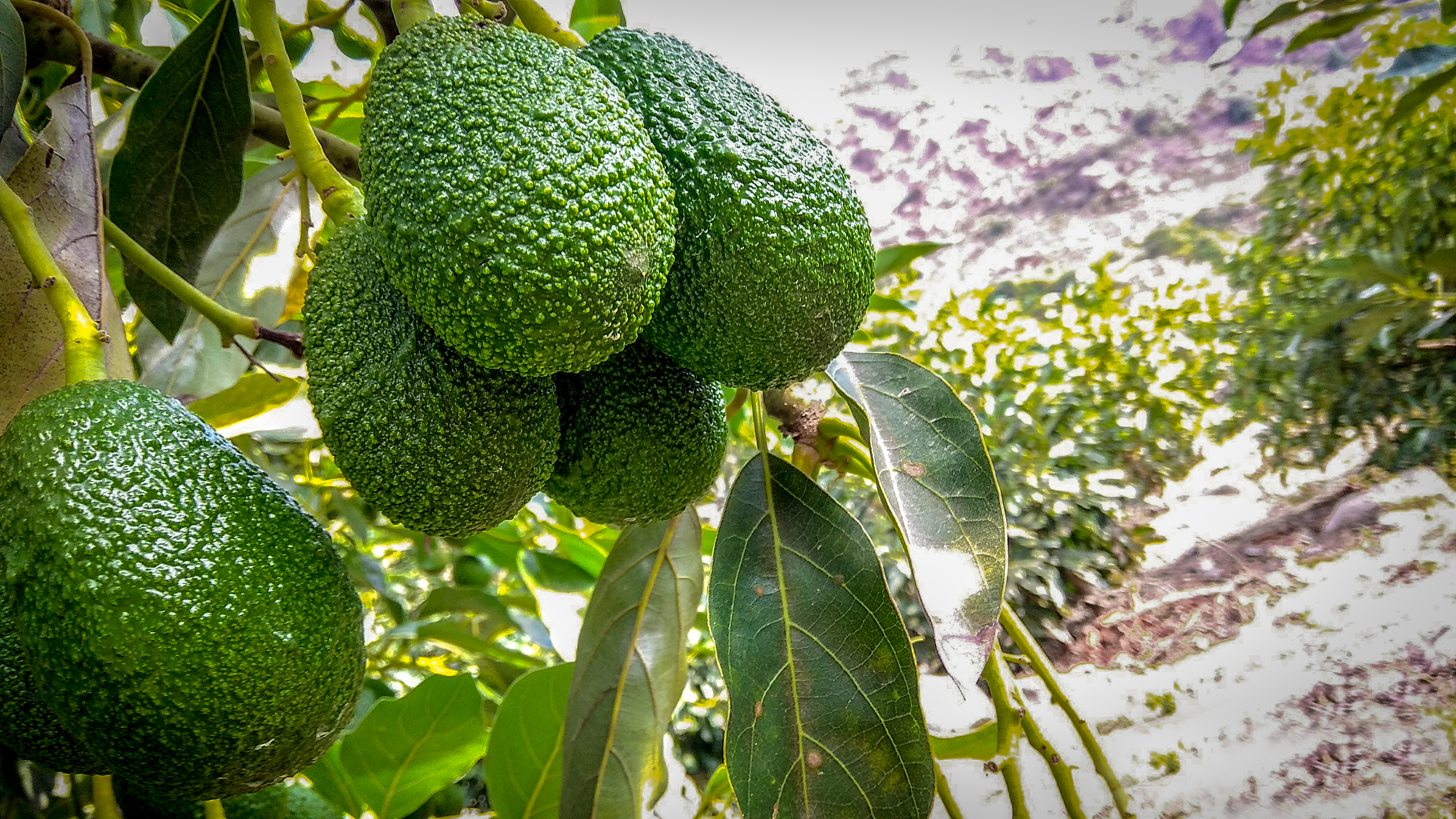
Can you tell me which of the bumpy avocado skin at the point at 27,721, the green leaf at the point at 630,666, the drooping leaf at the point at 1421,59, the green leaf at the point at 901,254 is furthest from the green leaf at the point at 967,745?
the drooping leaf at the point at 1421,59

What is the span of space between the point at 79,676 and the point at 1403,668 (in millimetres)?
2802

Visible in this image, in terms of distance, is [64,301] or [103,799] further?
Result: [103,799]

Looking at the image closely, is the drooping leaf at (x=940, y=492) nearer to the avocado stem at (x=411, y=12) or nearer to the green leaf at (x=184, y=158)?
the avocado stem at (x=411, y=12)

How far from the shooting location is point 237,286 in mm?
676

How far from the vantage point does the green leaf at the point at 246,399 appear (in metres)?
0.63

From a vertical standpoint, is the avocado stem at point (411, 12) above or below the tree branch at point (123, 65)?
below

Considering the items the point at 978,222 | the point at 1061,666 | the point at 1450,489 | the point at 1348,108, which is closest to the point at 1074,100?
the point at 978,222

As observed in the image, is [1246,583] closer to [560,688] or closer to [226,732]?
[560,688]

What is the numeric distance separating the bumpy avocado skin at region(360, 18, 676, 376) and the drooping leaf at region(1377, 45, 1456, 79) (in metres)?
1.53

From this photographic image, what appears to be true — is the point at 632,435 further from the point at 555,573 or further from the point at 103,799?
the point at 555,573

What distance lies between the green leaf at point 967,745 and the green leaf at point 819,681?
10.6 inches

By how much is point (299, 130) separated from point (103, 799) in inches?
15.7

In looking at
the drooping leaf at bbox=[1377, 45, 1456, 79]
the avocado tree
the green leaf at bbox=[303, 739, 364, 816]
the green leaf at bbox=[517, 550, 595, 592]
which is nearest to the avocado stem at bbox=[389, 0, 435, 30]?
the avocado tree

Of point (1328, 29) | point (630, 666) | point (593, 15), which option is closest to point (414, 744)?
point (630, 666)
